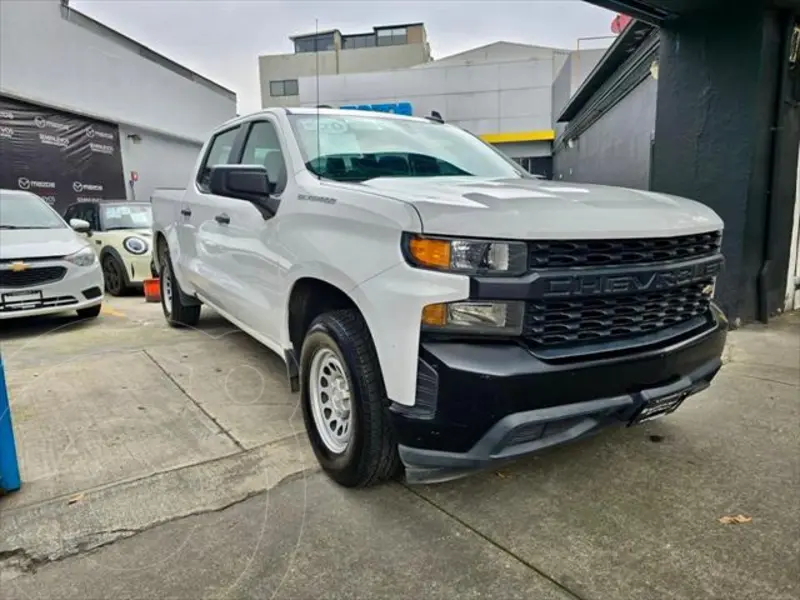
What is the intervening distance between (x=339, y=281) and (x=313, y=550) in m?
1.09

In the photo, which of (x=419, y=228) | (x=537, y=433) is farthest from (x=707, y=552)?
(x=419, y=228)

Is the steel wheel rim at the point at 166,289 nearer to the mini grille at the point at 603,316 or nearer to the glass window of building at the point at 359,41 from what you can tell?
the mini grille at the point at 603,316

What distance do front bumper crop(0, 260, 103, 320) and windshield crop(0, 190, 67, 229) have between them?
0.88 metres

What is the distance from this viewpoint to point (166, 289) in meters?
5.98

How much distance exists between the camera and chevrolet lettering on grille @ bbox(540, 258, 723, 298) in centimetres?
209

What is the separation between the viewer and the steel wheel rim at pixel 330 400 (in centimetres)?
268

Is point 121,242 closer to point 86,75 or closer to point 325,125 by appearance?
point 325,125

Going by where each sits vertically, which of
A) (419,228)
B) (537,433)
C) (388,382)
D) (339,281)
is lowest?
(537,433)

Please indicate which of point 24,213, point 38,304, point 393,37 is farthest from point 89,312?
point 393,37

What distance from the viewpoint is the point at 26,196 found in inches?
277

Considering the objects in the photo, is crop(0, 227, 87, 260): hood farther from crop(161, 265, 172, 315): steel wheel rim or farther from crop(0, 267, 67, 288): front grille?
crop(161, 265, 172, 315): steel wheel rim

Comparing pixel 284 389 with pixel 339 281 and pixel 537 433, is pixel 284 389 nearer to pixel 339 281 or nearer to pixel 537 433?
pixel 339 281

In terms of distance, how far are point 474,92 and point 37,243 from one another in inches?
799

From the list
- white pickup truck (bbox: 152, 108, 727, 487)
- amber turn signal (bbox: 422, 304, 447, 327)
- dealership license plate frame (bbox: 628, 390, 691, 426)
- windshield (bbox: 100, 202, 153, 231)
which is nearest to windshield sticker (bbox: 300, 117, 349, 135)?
white pickup truck (bbox: 152, 108, 727, 487)
